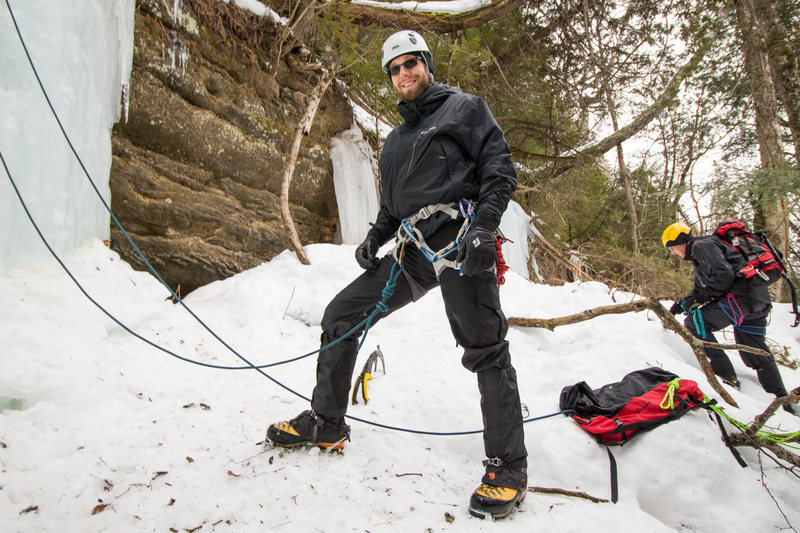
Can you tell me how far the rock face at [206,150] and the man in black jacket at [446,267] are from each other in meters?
2.90

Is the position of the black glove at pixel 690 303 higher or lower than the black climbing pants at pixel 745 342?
higher

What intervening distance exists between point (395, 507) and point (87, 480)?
1188 millimetres

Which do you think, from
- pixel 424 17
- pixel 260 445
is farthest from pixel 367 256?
pixel 424 17

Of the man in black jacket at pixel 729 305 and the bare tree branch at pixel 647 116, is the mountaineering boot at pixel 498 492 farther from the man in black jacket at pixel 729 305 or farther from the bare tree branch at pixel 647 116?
the bare tree branch at pixel 647 116

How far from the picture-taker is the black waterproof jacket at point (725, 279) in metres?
3.55

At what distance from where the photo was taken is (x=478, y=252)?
5.49 feet

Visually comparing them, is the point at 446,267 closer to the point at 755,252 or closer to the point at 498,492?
the point at 498,492

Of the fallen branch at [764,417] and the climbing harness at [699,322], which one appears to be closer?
the fallen branch at [764,417]

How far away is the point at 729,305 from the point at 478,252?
3366 millimetres

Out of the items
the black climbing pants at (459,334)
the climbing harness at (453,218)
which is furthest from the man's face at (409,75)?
the black climbing pants at (459,334)

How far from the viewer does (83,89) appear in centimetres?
300

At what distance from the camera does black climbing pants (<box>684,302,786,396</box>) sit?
3.51 metres

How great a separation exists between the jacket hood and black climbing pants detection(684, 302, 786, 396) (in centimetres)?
346

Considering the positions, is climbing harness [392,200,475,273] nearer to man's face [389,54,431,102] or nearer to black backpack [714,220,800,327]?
man's face [389,54,431,102]
